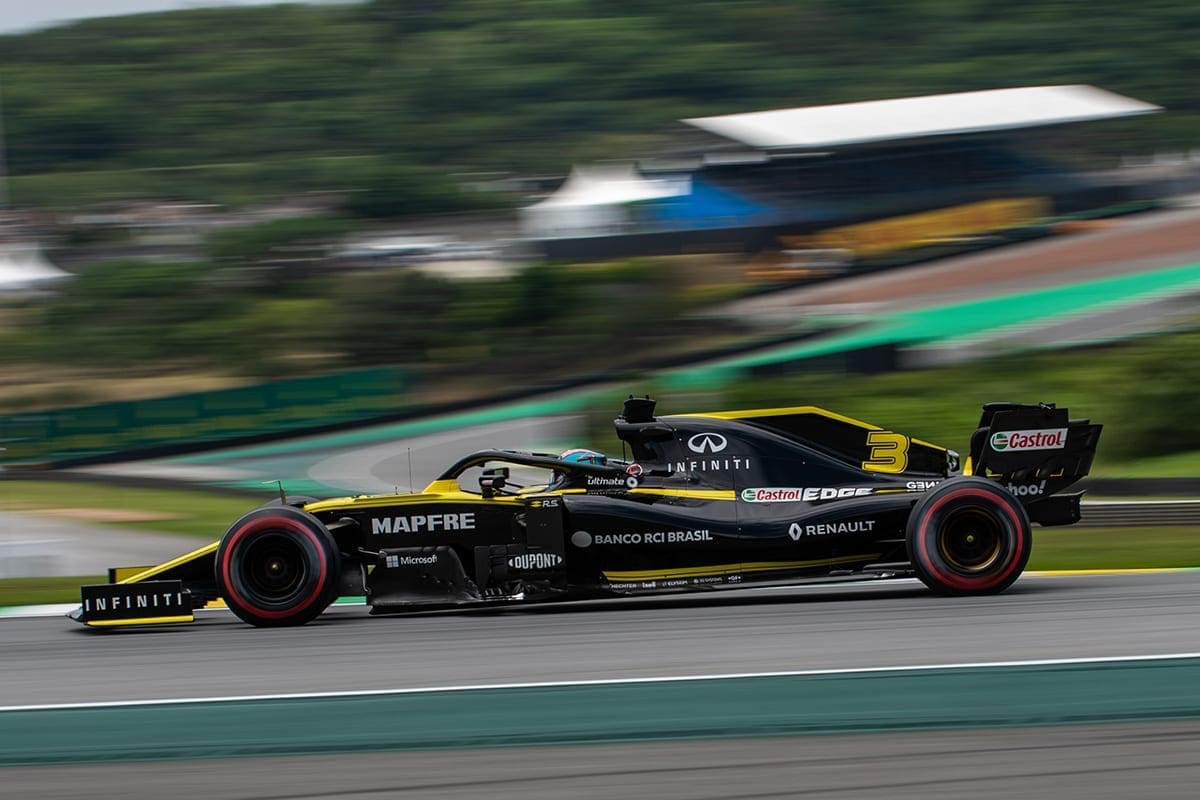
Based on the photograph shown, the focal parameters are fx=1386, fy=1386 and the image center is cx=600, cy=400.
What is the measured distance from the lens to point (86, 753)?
583 centimetres

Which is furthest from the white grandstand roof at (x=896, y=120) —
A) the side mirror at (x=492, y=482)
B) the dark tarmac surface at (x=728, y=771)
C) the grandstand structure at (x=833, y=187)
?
the dark tarmac surface at (x=728, y=771)

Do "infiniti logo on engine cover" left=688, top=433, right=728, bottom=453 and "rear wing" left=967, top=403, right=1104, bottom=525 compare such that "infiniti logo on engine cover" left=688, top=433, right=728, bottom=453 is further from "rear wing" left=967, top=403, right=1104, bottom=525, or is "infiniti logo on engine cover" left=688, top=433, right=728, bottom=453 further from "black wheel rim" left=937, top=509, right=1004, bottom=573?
"rear wing" left=967, top=403, right=1104, bottom=525

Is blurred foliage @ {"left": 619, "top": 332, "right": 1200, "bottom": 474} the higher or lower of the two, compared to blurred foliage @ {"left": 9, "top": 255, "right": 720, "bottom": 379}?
lower

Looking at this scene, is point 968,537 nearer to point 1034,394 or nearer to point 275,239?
point 1034,394

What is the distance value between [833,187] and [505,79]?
21796mm

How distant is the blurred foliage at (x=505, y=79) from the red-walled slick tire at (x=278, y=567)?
1266 inches

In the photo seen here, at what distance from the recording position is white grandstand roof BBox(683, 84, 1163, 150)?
108 feet

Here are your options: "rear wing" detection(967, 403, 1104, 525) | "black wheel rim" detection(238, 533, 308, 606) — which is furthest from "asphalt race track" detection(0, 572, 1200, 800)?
"rear wing" detection(967, 403, 1104, 525)

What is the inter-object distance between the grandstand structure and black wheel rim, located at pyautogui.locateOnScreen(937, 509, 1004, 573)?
22.7m

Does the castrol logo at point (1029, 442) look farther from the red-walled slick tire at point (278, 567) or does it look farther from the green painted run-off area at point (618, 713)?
the red-walled slick tire at point (278, 567)

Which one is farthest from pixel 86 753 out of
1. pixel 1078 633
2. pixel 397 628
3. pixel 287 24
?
pixel 287 24

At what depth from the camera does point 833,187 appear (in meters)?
32.2

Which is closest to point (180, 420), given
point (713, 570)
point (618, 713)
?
point (713, 570)

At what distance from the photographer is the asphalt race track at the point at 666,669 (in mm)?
5027
